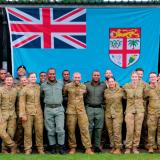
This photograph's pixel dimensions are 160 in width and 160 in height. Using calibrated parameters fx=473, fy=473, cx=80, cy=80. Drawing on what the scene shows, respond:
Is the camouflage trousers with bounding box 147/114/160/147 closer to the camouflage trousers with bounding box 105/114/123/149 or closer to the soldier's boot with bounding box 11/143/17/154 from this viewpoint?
the camouflage trousers with bounding box 105/114/123/149

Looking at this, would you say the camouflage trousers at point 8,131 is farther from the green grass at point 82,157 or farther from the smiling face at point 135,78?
the smiling face at point 135,78

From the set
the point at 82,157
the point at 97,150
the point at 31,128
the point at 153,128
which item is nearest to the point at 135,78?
the point at 153,128

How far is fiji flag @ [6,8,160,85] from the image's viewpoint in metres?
10.6

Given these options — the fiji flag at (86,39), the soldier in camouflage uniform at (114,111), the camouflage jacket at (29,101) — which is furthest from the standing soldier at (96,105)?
the fiji flag at (86,39)

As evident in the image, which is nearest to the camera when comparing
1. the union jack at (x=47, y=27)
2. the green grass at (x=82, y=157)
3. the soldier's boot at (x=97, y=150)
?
the green grass at (x=82, y=157)

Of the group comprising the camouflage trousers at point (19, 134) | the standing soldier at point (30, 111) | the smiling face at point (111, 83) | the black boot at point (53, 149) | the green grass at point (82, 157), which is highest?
the smiling face at point (111, 83)

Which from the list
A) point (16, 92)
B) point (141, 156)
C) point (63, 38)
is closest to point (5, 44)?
point (63, 38)

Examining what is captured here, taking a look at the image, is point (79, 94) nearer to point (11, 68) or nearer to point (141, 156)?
point (141, 156)

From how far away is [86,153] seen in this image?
353 inches

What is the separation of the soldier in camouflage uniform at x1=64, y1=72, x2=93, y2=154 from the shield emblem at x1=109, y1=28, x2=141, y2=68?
202 cm

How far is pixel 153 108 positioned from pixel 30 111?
2312mm

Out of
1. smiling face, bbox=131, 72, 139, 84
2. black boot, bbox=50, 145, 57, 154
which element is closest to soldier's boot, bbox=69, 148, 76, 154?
black boot, bbox=50, 145, 57, 154

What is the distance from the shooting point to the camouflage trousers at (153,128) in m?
8.97

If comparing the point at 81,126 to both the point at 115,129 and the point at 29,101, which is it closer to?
the point at 115,129
